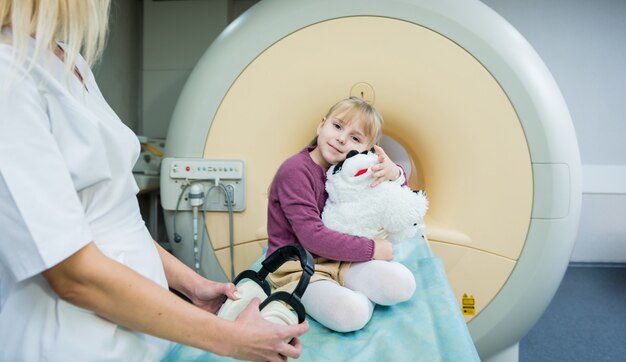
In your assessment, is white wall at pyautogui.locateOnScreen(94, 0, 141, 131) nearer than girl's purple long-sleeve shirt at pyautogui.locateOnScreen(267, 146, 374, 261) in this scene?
No

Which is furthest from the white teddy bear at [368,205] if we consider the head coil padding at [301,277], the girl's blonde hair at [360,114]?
the head coil padding at [301,277]

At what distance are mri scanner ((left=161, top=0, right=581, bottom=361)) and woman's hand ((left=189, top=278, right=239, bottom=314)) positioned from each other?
0.61 meters

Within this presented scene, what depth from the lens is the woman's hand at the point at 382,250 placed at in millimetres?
1063

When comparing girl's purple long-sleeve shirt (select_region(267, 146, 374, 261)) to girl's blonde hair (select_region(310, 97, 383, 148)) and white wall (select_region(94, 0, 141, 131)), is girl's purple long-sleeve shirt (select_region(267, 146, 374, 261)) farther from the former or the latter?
white wall (select_region(94, 0, 141, 131))

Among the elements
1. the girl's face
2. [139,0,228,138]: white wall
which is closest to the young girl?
the girl's face

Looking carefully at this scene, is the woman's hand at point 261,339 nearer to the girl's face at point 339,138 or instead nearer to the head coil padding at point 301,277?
the head coil padding at point 301,277

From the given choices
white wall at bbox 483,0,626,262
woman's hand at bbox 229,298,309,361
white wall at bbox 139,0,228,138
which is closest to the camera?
woman's hand at bbox 229,298,309,361

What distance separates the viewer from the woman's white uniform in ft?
1.72

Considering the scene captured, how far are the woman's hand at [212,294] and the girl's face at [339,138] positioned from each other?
45 cm

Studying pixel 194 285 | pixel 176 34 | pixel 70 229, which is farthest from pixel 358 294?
pixel 176 34

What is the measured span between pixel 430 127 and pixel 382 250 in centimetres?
56

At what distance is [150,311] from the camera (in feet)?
1.96

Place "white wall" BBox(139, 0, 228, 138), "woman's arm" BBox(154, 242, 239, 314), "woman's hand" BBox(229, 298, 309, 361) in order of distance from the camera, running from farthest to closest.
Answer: "white wall" BBox(139, 0, 228, 138)
"woman's arm" BBox(154, 242, 239, 314)
"woman's hand" BBox(229, 298, 309, 361)

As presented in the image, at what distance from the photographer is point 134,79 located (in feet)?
8.99
